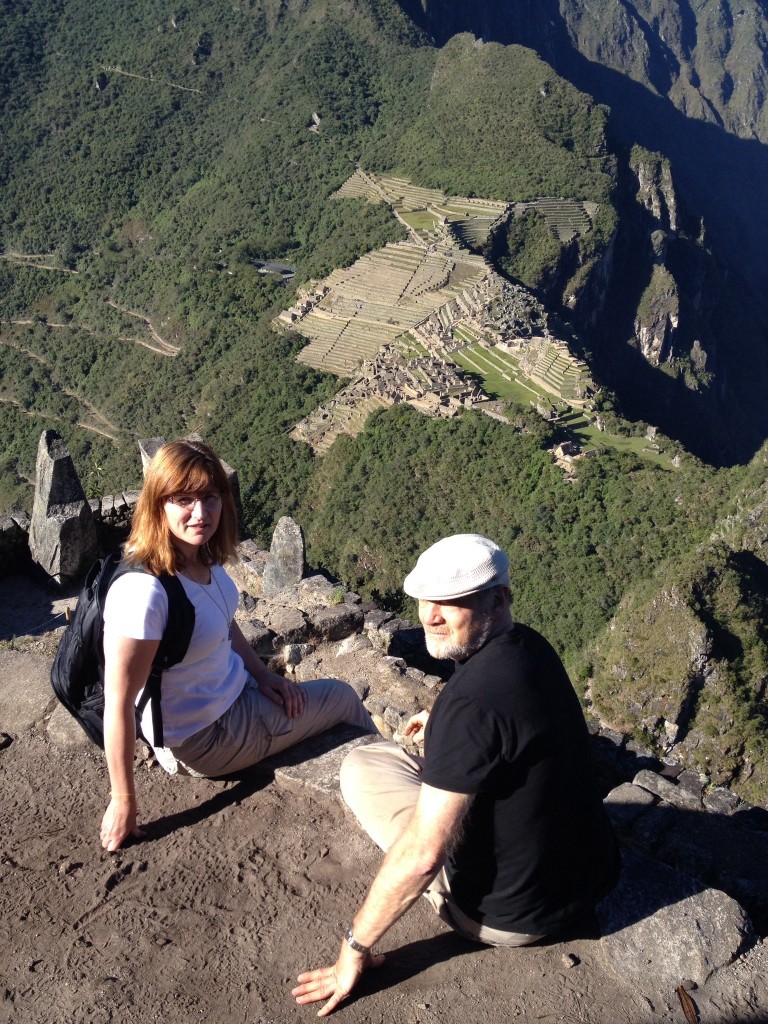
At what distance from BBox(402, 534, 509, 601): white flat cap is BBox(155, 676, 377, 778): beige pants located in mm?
1267

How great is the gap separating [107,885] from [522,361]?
3413cm

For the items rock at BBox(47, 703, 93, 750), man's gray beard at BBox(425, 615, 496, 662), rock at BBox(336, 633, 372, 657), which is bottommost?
rock at BBox(336, 633, 372, 657)

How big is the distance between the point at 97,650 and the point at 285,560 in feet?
14.8

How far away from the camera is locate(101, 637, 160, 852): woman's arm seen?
320cm

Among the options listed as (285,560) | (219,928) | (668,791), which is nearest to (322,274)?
(285,560)

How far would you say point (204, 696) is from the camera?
3.65 meters

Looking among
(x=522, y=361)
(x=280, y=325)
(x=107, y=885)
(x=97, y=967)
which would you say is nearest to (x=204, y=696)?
(x=107, y=885)

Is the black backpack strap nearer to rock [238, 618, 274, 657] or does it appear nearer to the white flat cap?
the white flat cap

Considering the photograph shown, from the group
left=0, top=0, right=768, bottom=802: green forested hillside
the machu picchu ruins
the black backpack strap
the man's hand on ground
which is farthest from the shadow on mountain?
the man's hand on ground

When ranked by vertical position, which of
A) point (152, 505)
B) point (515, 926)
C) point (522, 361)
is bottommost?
point (522, 361)

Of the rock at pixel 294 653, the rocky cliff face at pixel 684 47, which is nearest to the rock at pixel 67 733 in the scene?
the rock at pixel 294 653

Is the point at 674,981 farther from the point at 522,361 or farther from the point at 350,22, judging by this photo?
the point at 350,22

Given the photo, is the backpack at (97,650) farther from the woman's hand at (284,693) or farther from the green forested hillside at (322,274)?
the green forested hillside at (322,274)

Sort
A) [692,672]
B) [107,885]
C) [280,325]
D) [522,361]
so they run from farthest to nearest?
[280,325] < [522,361] < [692,672] < [107,885]
